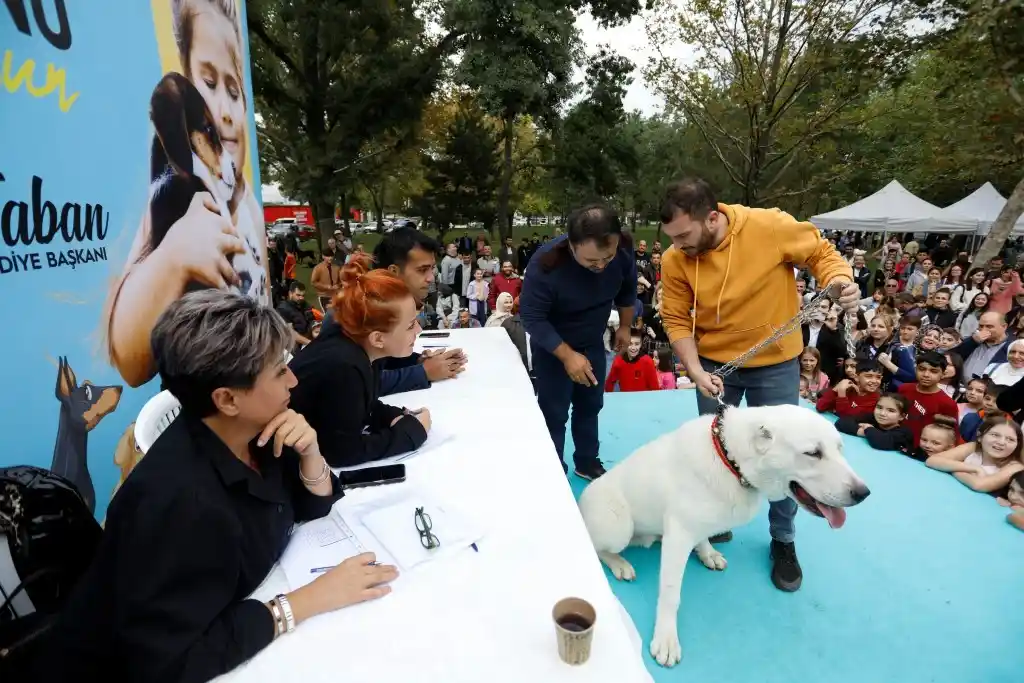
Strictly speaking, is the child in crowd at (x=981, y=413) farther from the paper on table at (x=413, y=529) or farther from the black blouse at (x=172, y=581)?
the black blouse at (x=172, y=581)

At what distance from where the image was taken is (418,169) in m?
24.5

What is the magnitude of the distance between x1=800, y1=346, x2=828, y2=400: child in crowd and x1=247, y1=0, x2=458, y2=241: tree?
10.4m

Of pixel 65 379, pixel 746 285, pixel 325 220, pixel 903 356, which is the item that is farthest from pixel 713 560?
pixel 325 220

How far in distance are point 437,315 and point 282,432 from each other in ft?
22.2

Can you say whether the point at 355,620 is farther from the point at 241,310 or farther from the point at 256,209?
the point at 256,209

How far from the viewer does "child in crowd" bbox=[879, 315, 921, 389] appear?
4.74 metres

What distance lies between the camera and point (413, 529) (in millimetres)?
1460

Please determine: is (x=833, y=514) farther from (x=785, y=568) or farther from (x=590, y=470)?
(x=590, y=470)

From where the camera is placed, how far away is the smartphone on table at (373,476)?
1.67 meters

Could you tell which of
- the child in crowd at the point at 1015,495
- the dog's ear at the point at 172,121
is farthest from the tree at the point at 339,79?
the child in crowd at the point at 1015,495

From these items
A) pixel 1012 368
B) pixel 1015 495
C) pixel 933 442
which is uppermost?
pixel 1012 368

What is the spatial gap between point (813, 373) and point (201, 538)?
5.29m

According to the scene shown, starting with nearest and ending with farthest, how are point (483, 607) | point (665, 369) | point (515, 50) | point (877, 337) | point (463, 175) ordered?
point (483, 607), point (665, 369), point (877, 337), point (515, 50), point (463, 175)

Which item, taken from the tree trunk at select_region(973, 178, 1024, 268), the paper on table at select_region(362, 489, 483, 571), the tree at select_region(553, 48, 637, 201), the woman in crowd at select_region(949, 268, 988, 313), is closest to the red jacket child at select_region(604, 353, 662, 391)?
the paper on table at select_region(362, 489, 483, 571)
